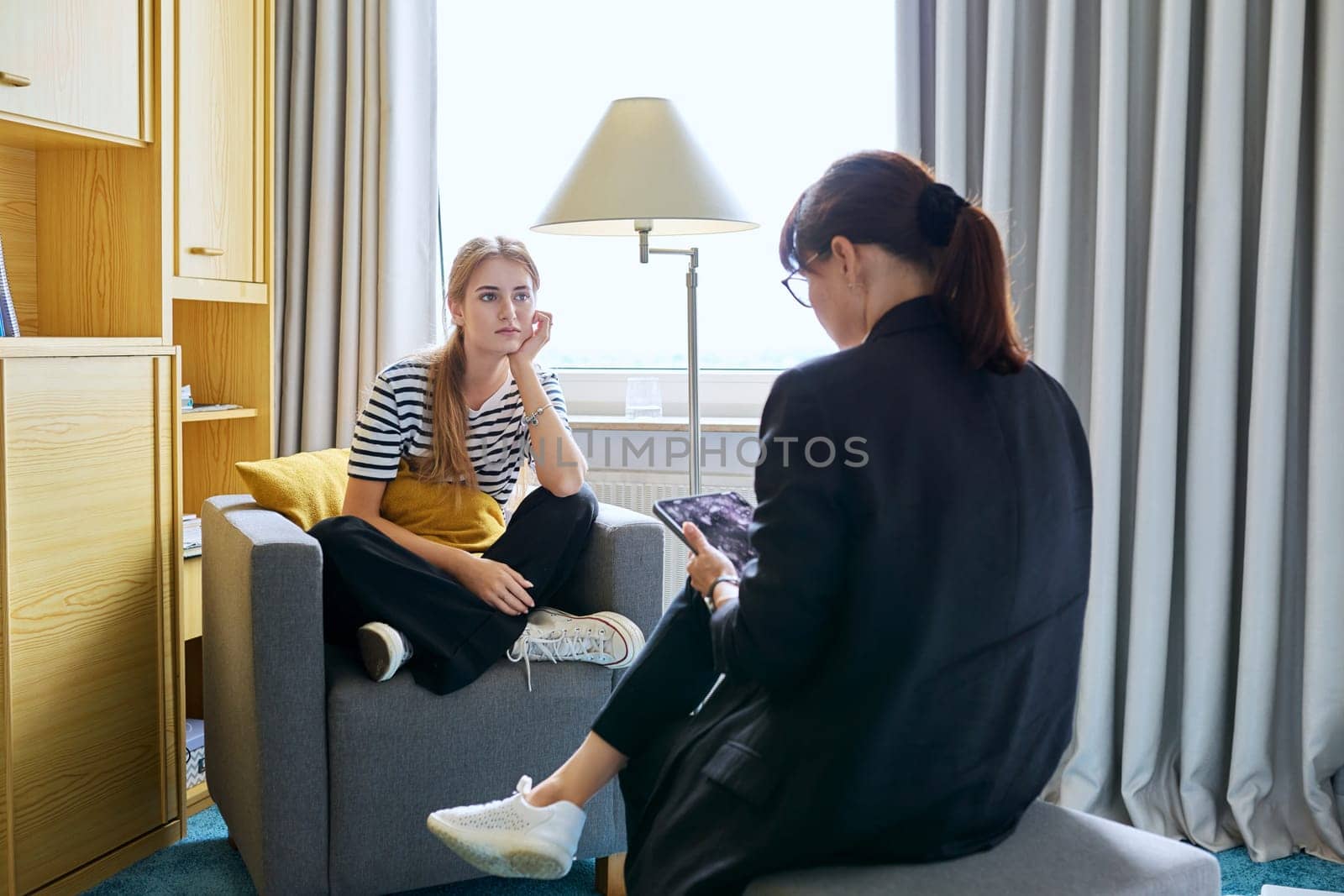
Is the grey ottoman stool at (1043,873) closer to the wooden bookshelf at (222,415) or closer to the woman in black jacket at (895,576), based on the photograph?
the woman in black jacket at (895,576)

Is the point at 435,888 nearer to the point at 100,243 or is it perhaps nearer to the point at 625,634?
the point at 625,634

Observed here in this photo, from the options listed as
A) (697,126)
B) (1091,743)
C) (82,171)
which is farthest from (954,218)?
(82,171)

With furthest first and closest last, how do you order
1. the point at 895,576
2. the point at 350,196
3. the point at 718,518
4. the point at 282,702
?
the point at 350,196
the point at 282,702
the point at 718,518
the point at 895,576

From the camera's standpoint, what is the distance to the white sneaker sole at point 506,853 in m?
1.41

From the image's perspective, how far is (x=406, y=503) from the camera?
7.27ft

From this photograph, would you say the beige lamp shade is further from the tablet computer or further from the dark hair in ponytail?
the dark hair in ponytail

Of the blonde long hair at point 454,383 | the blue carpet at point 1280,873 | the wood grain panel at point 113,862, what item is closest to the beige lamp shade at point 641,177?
the blonde long hair at point 454,383

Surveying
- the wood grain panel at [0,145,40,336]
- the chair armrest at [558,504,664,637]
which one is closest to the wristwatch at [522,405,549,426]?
the chair armrest at [558,504,664,637]

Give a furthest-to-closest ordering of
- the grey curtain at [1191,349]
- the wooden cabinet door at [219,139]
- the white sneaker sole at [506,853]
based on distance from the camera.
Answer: the wooden cabinet door at [219,139], the grey curtain at [1191,349], the white sneaker sole at [506,853]

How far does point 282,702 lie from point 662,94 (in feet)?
5.80

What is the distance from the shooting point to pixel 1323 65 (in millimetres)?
2209

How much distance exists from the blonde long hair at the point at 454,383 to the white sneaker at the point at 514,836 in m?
0.89

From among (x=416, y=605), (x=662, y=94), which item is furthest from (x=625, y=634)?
(x=662, y=94)

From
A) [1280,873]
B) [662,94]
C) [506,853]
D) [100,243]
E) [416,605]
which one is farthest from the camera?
[662,94]
